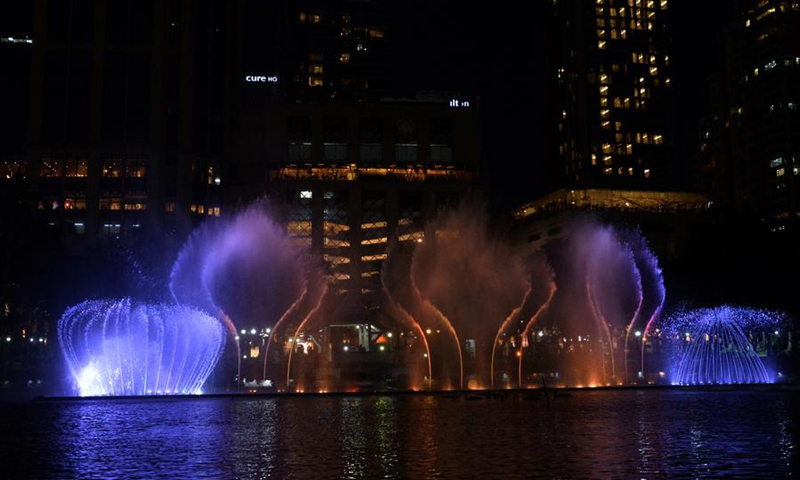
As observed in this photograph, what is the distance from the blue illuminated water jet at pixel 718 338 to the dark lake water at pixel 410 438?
2015 cm

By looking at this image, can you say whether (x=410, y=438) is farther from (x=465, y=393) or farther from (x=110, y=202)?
(x=110, y=202)

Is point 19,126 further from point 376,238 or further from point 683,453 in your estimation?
point 683,453

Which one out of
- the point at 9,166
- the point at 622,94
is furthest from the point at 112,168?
the point at 622,94

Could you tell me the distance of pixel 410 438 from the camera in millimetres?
21688

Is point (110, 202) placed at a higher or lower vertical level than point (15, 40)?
lower

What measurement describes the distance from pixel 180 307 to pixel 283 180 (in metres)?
68.1

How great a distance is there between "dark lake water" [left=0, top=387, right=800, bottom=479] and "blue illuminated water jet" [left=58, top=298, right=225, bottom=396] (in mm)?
7927

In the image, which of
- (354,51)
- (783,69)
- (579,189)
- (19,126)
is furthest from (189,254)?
(783,69)

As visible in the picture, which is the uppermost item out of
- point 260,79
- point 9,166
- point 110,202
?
point 260,79

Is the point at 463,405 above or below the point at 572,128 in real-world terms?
below

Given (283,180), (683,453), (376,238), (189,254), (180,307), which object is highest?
(283,180)

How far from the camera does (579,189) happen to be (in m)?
139

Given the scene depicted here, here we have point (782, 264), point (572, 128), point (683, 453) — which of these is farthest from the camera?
point (572, 128)

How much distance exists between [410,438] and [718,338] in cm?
4706
